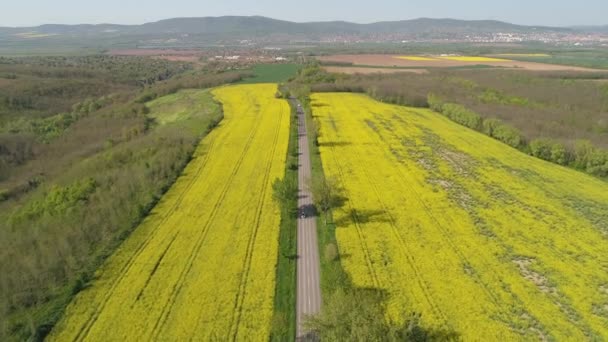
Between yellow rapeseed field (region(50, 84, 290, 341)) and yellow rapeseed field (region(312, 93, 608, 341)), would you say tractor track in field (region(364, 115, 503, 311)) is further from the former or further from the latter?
yellow rapeseed field (region(50, 84, 290, 341))

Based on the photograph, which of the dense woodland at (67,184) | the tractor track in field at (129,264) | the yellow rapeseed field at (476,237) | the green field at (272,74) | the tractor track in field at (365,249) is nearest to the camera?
the tractor track in field at (129,264)

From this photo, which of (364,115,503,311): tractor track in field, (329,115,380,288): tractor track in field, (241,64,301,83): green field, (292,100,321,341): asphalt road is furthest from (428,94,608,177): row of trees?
(241,64,301,83): green field

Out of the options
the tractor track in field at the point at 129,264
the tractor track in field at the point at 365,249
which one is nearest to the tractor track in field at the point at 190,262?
the tractor track in field at the point at 129,264

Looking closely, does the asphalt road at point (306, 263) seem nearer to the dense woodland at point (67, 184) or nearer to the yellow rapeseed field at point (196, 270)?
the yellow rapeseed field at point (196, 270)

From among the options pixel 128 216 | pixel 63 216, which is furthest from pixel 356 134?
pixel 63 216

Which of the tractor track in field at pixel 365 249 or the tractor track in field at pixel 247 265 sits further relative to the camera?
the tractor track in field at pixel 365 249

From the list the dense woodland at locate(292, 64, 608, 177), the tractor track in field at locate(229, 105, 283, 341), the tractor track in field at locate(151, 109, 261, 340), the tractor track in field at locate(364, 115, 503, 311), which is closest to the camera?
the tractor track in field at locate(151, 109, 261, 340)

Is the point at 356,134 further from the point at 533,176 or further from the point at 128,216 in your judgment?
the point at 128,216
